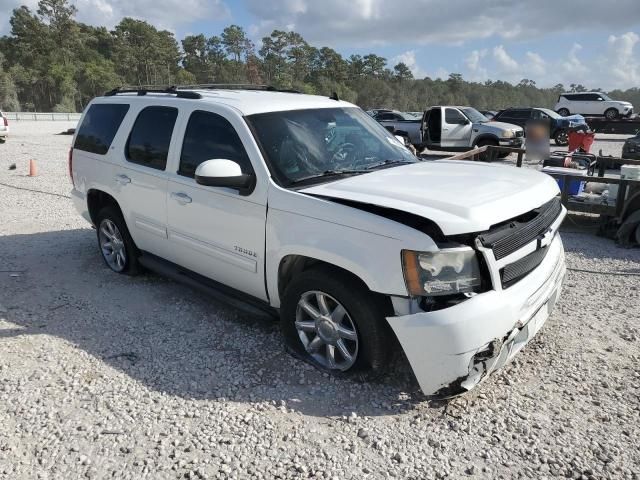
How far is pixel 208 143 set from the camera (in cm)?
408

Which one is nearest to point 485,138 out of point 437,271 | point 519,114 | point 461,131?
point 461,131

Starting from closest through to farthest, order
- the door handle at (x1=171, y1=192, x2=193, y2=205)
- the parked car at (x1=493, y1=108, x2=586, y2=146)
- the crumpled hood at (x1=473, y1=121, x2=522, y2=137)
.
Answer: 1. the door handle at (x1=171, y1=192, x2=193, y2=205)
2. the crumpled hood at (x1=473, y1=121, x2=522, y2=137)
3. the parked car at (x1=493, y1=108, x2=586, y2=146)

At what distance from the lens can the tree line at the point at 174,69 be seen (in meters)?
59.3

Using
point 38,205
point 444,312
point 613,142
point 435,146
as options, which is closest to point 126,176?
point 444,312

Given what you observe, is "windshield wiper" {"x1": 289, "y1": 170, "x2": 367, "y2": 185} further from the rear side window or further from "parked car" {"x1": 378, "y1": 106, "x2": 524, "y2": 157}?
"parked car" {"x1": 378, "y1": 106, "x2": 524, "y2": 157}

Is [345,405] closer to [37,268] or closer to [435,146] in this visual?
[37,268]

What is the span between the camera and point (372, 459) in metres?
2.75

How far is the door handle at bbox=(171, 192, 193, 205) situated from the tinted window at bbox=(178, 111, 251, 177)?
17 cm

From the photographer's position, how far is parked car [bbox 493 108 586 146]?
A: 868 inches

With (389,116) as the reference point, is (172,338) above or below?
below

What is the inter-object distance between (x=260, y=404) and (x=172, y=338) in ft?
4.00

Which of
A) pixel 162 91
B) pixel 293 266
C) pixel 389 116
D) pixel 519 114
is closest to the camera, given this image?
pixel 293 266

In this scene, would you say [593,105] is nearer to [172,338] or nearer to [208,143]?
[208,143]

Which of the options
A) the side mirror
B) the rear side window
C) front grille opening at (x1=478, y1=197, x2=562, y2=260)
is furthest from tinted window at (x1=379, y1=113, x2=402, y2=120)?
the side mirror
